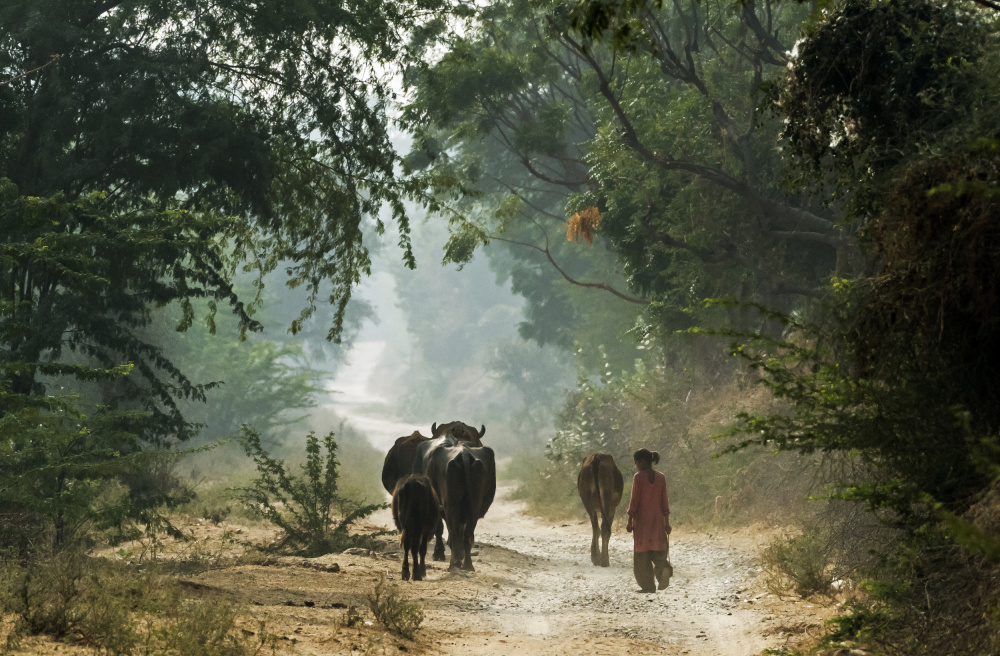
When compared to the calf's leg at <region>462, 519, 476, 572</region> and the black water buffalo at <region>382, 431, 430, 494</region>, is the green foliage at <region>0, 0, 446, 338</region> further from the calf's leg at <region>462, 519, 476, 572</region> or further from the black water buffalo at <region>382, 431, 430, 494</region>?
the calf's leg at <region>462, 519, 476, 572</region>

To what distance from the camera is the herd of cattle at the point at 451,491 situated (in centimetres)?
1103

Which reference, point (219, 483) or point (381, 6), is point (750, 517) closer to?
point (381, 6)

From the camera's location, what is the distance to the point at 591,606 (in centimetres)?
988

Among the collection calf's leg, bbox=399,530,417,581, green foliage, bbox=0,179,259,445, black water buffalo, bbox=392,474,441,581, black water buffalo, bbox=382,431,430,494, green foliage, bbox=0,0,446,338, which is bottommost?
calf's leg, bbox=399,530,417,581

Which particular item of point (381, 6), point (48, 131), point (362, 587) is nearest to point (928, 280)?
point (362, 587)

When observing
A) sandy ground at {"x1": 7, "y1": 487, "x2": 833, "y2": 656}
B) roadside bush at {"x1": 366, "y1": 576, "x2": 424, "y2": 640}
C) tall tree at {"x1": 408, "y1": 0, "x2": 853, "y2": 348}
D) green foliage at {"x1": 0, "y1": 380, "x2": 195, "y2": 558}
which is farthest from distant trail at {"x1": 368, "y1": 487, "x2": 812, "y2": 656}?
tall tree at {"x1": 408, "y1": 0, "x2": 853, "y2": 348}

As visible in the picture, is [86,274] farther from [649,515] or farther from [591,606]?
[649,515]

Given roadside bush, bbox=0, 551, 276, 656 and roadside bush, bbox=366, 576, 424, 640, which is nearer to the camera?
roadside bush, bbox=0, 551, 276, 656

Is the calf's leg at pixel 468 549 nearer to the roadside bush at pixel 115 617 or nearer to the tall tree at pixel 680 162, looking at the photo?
the roadside bush at pixel 115 617

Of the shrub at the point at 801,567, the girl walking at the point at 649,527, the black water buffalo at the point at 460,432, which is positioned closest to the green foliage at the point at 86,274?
the black water buffalo at the point at 460,432

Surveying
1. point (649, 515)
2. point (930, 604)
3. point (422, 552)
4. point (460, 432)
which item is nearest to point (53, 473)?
→ point (422, 552)

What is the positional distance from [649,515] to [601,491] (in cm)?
306

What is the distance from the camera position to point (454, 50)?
51.9 ft

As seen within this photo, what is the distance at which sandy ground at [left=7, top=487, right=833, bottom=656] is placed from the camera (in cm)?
764
